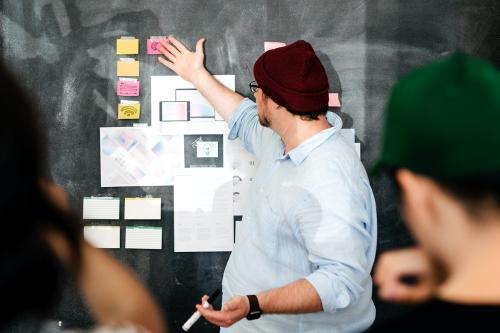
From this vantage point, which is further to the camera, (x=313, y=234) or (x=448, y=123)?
(x=313, y=234)

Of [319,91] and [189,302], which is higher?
[319,91]

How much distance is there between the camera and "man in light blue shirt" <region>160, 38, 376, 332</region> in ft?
5.38

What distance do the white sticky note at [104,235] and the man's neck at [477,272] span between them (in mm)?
1737

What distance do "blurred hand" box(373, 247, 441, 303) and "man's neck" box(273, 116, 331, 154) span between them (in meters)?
0.94

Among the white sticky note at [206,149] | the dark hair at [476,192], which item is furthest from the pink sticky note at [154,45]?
the dark hair at [476,192]

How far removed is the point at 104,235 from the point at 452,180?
5.91ft

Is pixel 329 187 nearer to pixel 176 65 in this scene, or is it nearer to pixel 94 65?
pixel 176 65

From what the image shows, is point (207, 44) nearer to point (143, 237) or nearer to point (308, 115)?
point (308, 115)

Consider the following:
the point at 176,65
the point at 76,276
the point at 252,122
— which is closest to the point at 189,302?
the point at 252,122

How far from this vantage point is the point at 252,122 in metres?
2.12

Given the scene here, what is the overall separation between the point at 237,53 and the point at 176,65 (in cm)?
25

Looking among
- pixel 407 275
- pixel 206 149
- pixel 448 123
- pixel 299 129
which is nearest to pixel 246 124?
pixel 206 149

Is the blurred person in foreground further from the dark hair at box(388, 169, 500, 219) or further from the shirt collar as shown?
the shirt collar

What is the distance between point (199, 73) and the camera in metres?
2.20
